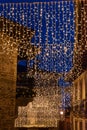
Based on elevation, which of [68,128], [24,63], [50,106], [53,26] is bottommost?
[68,128]

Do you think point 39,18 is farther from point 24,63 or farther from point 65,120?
point 65,120

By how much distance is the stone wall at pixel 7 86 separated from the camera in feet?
58.0

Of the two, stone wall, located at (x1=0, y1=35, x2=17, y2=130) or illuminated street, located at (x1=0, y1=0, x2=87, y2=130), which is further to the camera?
stone wall, located at (x1=0, y1=35, x2=17, y2=130)

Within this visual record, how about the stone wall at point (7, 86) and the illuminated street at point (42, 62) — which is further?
the stone wall at point (7, 86)

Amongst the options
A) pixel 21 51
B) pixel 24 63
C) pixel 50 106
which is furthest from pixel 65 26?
pixel 50 106

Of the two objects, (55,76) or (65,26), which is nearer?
(65,26)

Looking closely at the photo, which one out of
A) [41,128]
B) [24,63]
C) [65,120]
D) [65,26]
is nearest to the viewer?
[65,26]

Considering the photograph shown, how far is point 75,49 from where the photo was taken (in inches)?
741

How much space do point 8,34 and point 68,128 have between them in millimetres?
12428

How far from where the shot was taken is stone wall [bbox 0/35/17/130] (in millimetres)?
17688

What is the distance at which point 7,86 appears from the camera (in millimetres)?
18062

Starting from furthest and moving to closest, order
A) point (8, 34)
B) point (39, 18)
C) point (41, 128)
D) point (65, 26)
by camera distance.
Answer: point (41, 128)
point (8, 34)
point (65, 26)
point (39, 18)

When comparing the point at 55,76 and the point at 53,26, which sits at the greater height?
the point at 53,26

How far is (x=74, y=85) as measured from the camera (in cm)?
2434
